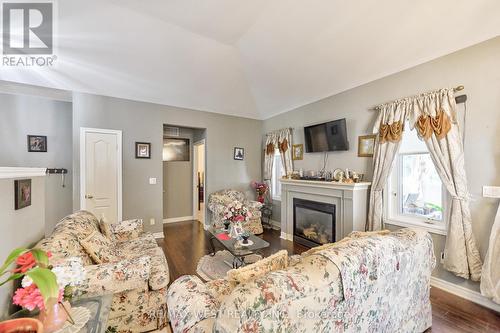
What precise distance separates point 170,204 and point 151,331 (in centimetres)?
386

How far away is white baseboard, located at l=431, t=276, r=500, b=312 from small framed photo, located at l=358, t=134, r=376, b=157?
5.80 ft

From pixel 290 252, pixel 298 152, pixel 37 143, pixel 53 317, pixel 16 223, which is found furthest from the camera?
pixel 298 152

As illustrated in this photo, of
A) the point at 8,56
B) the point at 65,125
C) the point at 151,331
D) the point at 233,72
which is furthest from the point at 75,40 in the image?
the point at 151,331

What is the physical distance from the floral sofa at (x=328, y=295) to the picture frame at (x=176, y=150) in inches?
174

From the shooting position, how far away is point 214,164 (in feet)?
16.5

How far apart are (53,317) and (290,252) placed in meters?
3.16

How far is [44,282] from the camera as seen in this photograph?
29.3 inches

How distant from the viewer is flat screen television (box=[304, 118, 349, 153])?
3.47 m

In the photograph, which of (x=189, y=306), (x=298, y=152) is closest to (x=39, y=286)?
(x=189, y=306)

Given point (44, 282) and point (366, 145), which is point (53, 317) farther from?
point (366, 145)

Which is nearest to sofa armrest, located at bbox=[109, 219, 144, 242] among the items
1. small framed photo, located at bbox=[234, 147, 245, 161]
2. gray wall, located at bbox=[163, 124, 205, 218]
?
gray wall, located at bbox=[163, 124, 205, 218]

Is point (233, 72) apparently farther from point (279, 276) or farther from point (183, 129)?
point (279, 276)

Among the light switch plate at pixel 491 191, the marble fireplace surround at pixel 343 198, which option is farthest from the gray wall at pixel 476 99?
the marble fireplace surround at pixel 343 198

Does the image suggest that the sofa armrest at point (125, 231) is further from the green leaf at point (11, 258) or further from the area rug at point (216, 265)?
the green leaf at point (11, 258)
